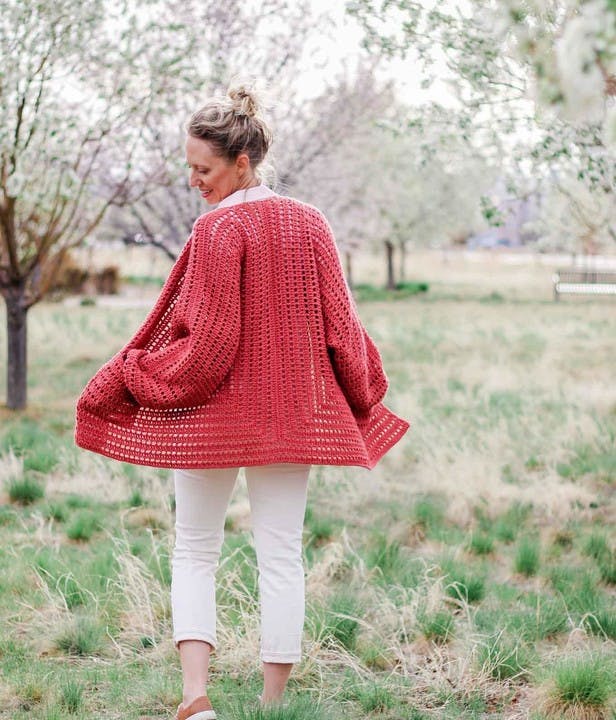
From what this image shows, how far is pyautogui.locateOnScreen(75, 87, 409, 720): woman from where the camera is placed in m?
2.91

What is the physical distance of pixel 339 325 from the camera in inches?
120

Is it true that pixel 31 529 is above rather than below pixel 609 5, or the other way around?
below

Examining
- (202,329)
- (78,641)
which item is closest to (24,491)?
(78,641)

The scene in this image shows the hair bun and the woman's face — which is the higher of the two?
the hair bun

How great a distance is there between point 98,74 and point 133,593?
580cm

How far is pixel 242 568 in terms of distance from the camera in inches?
179

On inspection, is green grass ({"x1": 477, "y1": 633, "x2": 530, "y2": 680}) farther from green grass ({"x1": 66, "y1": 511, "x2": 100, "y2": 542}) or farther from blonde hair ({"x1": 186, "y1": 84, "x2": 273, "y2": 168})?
green grass ({"x1": 66, "y1": 511, "x2": 100, "y2": 542})

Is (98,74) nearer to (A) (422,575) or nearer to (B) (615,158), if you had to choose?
(B) (615,158)

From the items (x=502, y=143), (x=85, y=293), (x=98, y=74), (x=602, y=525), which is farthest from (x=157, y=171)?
(x=85, y=293)

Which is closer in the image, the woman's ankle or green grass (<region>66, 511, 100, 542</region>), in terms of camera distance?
the woman's ankle

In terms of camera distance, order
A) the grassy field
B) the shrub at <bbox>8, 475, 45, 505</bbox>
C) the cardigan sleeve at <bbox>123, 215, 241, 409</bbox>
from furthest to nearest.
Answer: the shrub at <bbox>8, 475, 45, 505</bbox> → the grassy field → the cardigan sleeve at <bbox>123, 215, 241, 409</bbox>

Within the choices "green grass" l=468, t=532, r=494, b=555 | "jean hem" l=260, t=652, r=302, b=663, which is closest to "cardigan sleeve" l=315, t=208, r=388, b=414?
"jean hem" l=260, t=652, r=302, b=663

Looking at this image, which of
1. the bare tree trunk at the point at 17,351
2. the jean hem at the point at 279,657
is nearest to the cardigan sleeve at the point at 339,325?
the jean hem at the point at 279,657

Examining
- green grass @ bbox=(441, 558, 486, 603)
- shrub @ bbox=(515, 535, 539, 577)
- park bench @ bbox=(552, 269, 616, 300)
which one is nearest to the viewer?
green grass @ bbox=(441, 558, 486, 603)
